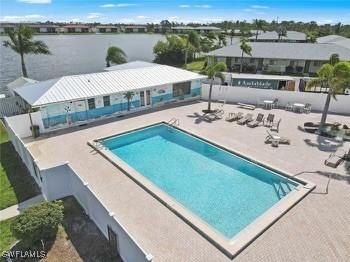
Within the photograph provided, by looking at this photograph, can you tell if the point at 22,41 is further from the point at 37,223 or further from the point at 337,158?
the point at 337,158

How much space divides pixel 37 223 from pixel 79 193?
2.91 m

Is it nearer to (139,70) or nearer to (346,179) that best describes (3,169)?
(139,70)

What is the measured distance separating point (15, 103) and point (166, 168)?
15658 mm

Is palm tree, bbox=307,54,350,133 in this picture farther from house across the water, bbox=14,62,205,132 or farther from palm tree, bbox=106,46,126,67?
palm tree, bbox=106,46,126,67

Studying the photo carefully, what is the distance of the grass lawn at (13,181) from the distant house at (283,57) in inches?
1308

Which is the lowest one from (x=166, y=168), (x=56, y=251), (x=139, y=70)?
(x=56, y=251)

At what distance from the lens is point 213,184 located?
43.1ft

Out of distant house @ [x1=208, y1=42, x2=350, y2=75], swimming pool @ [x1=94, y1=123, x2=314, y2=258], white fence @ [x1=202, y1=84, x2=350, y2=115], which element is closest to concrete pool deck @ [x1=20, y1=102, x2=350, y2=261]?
swimming pool @ [x1=94, y1=123, x2=314, y2=258]

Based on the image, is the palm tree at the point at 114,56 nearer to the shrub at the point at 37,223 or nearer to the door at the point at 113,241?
the shrub at the point at 37,223

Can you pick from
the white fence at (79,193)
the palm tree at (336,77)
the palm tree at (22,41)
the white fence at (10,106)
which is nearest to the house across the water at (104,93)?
the white fence at (10,106)

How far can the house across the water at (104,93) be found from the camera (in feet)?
59.4

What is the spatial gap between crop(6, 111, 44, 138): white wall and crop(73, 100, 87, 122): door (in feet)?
7.71

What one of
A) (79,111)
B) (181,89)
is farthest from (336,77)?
(79,111)

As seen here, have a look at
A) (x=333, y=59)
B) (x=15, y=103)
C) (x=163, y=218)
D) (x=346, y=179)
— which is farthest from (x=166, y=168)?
(x=333, y=59)
